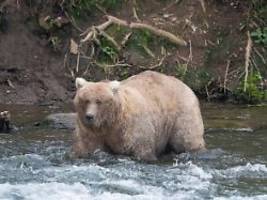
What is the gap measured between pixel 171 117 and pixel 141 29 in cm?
483

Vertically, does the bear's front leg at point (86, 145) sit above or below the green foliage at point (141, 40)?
below

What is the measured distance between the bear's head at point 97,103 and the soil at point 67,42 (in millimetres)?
4071

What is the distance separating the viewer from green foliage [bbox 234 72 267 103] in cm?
1455

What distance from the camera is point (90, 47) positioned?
51.0 ft

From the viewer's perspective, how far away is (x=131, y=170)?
398 inches

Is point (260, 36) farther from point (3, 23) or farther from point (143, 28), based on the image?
point (3, 23)

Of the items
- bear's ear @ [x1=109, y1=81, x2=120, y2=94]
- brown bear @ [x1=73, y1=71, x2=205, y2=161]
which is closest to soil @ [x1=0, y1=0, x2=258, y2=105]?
brown bear @ [x1=73, y1=71, x2=205, y2=161]

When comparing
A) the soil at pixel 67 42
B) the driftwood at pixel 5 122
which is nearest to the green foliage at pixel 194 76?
the soil at pixel 67 42

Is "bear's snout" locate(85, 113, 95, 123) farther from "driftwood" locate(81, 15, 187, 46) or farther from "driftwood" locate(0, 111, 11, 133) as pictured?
"driftwood" locate(81, 15, 187, 46)

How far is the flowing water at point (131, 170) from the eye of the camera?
29.9 ft

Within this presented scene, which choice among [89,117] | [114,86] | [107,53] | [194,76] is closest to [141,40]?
[107,53]

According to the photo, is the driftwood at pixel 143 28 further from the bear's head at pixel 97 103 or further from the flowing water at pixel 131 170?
the bear's head at pixel 97 103

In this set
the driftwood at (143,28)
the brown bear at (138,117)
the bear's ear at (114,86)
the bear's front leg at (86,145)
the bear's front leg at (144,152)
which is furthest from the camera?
the driftwood at (143,28)

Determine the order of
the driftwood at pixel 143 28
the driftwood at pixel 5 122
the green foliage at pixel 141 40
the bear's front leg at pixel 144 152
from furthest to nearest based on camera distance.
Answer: the driftwood at pixel 143 28 < the green foliage at pixel 141 40 < the driftwood at pixel 5 122 < the bear's front leg at pixel 144 152
